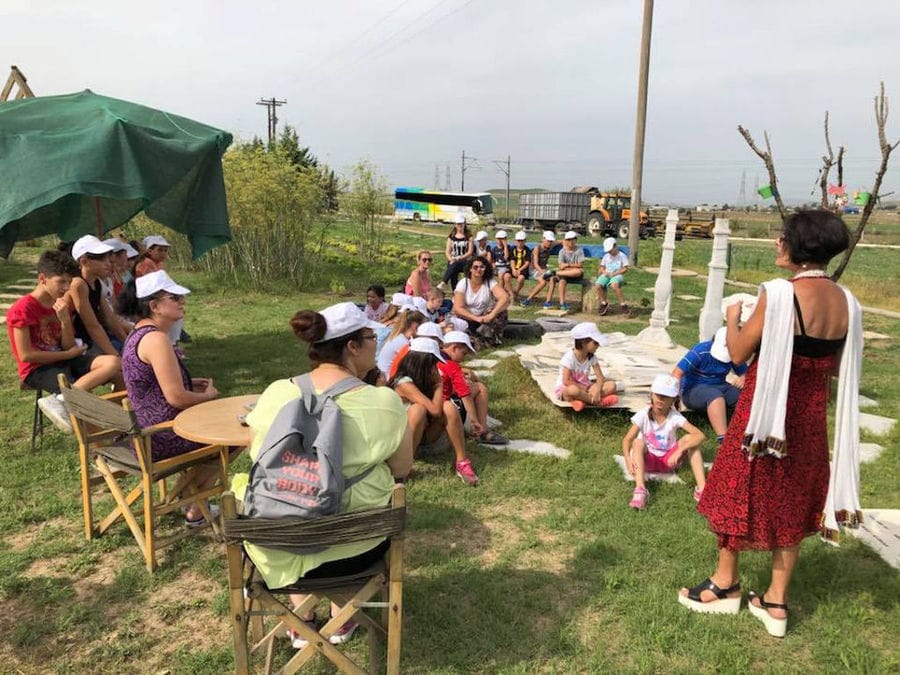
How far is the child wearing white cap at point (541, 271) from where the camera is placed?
34.1ft

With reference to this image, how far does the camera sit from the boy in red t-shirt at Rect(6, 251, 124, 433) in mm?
4285

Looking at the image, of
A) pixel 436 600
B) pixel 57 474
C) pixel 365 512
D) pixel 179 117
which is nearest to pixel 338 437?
pixel 365 512

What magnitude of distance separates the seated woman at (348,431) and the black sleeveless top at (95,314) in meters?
3.25

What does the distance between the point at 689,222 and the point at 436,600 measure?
36748 millimetres

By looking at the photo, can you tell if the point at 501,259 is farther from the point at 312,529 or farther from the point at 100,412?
the point at 312,529

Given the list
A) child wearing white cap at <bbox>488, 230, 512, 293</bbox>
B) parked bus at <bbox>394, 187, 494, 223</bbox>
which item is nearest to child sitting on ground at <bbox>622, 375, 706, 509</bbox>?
child wearing white cap at <bbox>488, 230, 512, 293</bbox>

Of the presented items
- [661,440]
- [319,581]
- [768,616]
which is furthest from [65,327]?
[768,616]

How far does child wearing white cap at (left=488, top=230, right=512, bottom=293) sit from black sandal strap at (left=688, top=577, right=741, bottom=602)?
7.76 metres

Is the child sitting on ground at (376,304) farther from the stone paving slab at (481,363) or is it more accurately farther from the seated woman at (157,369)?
the seated woman at (157,369)

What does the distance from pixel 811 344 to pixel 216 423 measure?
8.31 ft

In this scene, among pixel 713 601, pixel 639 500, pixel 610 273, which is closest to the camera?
pixel 713 601

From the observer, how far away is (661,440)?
13.1 ft

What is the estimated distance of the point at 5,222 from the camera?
4.45 m

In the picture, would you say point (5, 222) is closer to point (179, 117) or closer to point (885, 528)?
point (179, 117)
